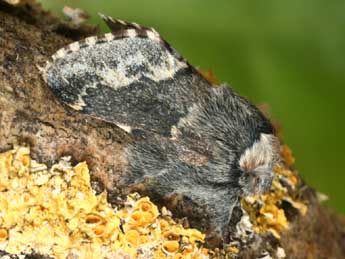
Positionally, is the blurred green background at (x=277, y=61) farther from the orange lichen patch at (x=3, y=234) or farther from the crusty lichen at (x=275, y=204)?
the orange lichen patch at (x=3, y=234)

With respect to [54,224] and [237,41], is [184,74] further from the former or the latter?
[237,41]

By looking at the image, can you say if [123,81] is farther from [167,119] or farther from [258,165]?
[258,165]

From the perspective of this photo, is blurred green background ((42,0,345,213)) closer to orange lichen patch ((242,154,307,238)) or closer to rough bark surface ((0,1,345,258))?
orange lichen patch ((242,154,307,238))

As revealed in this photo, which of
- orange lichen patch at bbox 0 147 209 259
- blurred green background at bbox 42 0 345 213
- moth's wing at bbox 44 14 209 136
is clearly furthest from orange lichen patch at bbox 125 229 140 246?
blurred green background at bbox 42 0 345 213

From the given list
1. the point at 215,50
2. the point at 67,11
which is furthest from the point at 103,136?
the point at 215,50

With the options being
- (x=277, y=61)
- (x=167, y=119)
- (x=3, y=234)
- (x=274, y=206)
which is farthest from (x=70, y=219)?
(x=277, y=61)

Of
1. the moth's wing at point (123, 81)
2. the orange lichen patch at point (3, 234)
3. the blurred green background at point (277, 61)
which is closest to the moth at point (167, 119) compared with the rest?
the moth's wing at point (123, 81)
